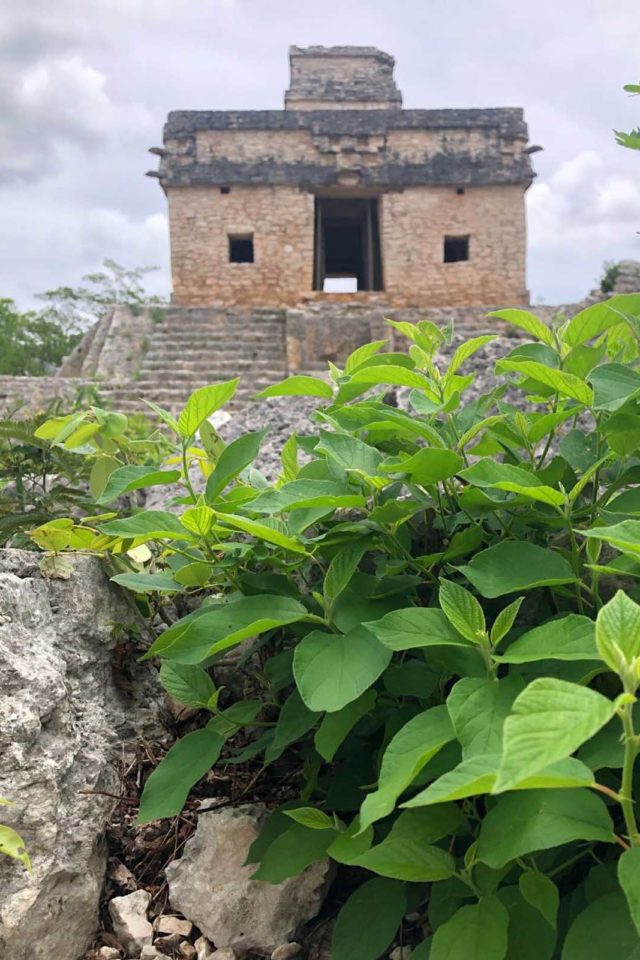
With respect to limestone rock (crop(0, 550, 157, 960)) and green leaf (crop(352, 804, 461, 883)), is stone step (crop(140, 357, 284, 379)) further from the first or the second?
green leaf (crop(352, 804, 461, 883))

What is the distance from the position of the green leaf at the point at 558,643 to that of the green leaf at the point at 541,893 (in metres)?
0.25

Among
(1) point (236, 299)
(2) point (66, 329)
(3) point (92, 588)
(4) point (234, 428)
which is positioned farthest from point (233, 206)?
(3) point (92, 588)

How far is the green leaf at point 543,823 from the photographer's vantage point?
0.72 m

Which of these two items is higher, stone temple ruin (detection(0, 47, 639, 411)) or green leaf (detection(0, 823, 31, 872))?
stone temple ruin (detection(0, 47, 639, 411))

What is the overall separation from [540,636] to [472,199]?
1496cm

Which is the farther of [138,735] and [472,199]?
[472,199]

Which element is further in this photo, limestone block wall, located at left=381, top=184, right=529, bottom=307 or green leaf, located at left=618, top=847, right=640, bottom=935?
limestone block wall, located at left=381, top=184, right=529, bottom=307

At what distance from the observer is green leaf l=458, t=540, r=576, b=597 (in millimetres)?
933

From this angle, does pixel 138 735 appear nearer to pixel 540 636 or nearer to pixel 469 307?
pixel 540 636

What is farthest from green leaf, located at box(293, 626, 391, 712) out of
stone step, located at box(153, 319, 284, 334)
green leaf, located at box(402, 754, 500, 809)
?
stone step, located at box(153, 319, 284, 334)

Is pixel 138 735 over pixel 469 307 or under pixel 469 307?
under

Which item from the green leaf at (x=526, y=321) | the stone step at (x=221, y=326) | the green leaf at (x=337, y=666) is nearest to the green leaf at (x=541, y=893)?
the green leaf at (x=337, y=666)

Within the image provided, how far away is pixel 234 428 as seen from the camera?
8.32ft

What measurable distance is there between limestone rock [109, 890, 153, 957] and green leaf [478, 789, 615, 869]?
667mm
